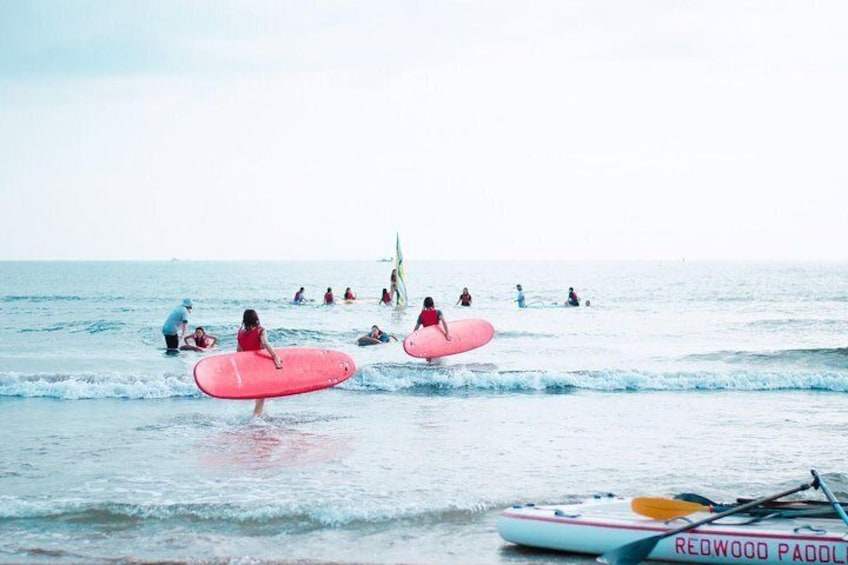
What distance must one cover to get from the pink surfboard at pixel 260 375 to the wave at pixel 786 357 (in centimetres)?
1024

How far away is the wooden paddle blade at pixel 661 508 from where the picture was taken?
569 cm

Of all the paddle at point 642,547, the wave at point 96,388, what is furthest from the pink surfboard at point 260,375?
the paddle at point 642,547

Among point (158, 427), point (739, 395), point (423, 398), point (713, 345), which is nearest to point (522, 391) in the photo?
point (423, 398)

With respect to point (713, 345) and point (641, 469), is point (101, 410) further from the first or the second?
point (713, 345)

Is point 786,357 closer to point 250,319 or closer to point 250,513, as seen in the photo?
point 250,319

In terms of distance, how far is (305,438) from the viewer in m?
9.93

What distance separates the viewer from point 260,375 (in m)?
10.8

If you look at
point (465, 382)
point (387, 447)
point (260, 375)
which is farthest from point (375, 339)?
point (387, 447)

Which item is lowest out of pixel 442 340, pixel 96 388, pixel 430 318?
pixel 96 388

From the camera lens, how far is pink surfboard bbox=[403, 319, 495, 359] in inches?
610

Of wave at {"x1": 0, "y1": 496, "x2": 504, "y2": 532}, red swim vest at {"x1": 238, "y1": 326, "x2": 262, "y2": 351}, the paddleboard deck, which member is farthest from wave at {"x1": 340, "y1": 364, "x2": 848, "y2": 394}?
the paddleboard deck

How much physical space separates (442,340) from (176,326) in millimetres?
6414

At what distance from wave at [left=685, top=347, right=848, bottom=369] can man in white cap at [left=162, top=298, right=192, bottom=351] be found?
1116 cm

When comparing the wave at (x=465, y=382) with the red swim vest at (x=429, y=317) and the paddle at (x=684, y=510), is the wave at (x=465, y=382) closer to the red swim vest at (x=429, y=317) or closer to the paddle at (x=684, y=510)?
the red swim vest at (x=429, y=317)
